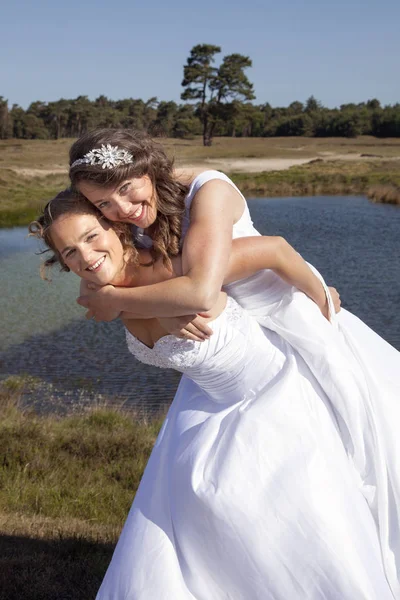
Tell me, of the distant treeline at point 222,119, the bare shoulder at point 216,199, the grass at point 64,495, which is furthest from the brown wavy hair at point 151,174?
the distant treeline at point 222,119

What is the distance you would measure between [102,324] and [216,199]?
11874 millimetres

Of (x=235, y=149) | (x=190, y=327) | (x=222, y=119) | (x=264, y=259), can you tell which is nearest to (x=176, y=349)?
Result: (x=190, y=327)

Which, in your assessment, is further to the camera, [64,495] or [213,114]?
[213,114]

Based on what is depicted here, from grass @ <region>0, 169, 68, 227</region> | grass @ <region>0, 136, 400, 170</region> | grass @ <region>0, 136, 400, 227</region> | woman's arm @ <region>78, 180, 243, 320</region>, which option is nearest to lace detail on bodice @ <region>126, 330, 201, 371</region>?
woman's arm @ <region>78, 180, 243, 320</region>

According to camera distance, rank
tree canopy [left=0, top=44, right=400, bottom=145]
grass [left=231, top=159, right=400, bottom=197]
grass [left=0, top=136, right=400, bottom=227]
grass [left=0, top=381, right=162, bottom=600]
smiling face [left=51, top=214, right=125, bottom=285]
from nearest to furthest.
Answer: smiling face [left=51, top=214, right=125, bottom=285] < grass [left=0, top=381, right=162, bottom=600] < grass [left=0, top=136, right=400, bottom=227] < grass [left=231, top=159, right=400, bottom=197] < tree canopy [left=0, top=44, right=400, bottom=145]

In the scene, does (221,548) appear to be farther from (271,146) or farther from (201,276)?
(271,146)

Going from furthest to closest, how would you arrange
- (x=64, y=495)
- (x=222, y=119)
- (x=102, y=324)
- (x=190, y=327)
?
(x=222, y=119)
(x=102, y=324)
(x=64, y=495)
(x=190, y=327)

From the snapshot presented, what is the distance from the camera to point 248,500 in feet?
8.29

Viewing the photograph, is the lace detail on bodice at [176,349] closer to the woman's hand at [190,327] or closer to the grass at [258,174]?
the woman's hand at [190,327]

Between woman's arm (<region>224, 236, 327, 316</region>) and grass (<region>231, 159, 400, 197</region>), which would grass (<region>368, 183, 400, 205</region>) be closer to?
grass (<region>231, 159, 400, 197</region>)

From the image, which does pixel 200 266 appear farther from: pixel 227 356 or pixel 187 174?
pixel 187 174

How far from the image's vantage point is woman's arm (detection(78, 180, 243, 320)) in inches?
100.0

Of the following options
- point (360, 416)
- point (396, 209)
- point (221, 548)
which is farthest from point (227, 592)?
point (396, 209)

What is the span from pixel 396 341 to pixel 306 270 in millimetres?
9665
